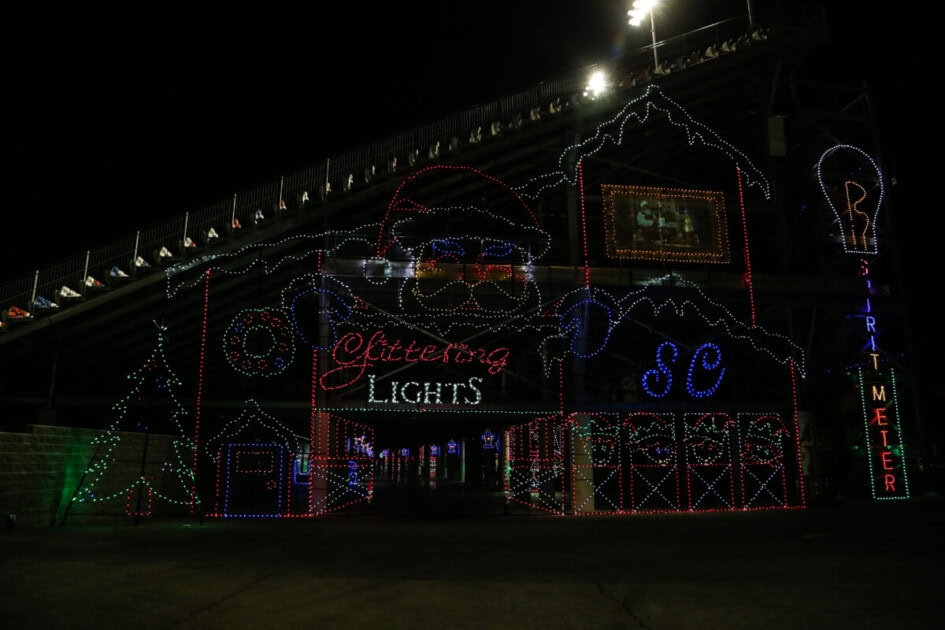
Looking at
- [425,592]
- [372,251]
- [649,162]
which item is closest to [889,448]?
[649,162]

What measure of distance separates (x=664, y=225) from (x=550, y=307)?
4.70 meters

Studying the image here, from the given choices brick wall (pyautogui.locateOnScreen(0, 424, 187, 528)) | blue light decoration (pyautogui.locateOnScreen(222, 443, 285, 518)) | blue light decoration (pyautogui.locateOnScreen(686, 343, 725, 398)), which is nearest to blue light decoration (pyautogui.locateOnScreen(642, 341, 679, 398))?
blue light decoration (pyautogui.locateOnScreen(686, 343, 725, 398))

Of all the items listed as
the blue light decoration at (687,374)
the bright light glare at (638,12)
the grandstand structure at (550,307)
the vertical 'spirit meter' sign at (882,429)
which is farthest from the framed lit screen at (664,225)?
the bright light glare at (638,12)

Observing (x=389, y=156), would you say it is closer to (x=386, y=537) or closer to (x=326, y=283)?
(x=326, y=283)

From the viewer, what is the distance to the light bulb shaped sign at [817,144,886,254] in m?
23.0

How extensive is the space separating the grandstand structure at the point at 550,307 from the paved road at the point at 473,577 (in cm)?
566

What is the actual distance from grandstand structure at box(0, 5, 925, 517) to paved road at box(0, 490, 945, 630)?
566cm

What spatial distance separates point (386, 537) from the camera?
12773 millimetres

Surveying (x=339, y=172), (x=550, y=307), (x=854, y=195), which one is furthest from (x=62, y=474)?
(x=854, y=195)

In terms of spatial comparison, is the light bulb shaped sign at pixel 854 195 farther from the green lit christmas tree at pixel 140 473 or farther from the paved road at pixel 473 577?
the green lit christmas tree at pixel 140 473

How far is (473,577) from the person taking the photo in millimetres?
8211

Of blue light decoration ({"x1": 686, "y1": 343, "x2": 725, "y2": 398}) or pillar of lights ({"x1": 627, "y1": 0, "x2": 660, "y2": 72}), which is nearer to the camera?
blue light decoration ({"x1": 686, "y1": 343, "x2": 725, "y2": 398})

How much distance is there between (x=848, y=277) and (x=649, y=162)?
26.9ft

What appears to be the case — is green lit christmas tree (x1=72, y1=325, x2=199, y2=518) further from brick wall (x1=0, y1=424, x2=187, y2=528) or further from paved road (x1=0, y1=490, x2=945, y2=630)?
paved road (x1=0, y1=490, x2=945, y2=630)
